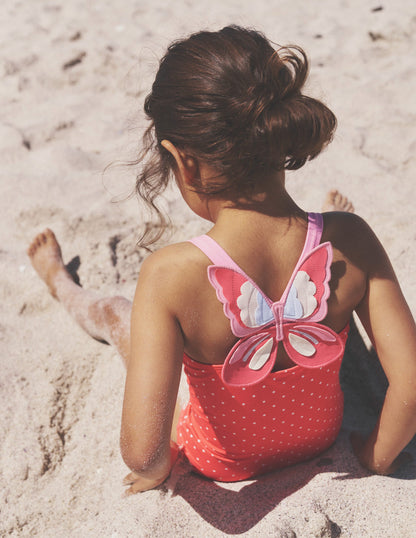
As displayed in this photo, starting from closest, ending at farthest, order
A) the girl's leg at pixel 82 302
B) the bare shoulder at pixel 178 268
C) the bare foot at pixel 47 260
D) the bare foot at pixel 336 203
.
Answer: the bare shoulder at pixel 178 268 < the girl's leg at pixel 82 302 < the bare foot at pixel 47 260 < the bare foot at pixel 336 203

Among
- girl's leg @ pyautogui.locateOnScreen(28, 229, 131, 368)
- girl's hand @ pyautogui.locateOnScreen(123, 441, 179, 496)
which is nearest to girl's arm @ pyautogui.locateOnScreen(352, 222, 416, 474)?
girl's hand @ pyautogui.locateOnScreen(123, 441, 179, 496)

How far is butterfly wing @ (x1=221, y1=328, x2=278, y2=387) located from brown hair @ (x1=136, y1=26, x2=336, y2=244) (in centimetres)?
34

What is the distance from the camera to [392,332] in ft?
4.42

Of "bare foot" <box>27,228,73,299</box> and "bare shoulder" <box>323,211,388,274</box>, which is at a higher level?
"bare shoulder" <box>323,211,388,274</box>

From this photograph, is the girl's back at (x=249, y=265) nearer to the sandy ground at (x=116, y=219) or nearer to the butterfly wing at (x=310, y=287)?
the butterfly wing at (x=310, y=287)

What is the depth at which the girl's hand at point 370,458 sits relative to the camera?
1.50 metres

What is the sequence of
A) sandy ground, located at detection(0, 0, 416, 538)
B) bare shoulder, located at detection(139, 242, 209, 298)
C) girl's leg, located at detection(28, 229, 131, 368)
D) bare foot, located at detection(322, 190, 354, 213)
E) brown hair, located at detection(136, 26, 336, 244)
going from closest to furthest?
brown hair, located at detection(136, 26, 336, 244), bare shoulder, located at detection(139, 242, 209, 298), sandy ground, located at detection(0, 0, 416, 538), girl's leg, located at detection(28, 229, 131, 368), bare foot, located at detection(322, 190, 354, 213)

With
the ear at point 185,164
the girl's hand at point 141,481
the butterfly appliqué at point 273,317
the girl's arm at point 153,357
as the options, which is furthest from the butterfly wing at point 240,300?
the girl's hand at point 141,481

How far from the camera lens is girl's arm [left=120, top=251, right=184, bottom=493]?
1216 millimetres

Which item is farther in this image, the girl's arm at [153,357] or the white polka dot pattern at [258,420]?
the white polka dot pattern at [258,420]

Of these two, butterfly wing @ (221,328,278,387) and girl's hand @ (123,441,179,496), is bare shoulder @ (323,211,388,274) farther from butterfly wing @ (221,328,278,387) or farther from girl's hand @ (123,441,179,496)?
girl's hand @ (123,441,179,496)

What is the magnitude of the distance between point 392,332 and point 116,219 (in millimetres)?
1650

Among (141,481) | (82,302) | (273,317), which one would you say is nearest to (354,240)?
(273,317)

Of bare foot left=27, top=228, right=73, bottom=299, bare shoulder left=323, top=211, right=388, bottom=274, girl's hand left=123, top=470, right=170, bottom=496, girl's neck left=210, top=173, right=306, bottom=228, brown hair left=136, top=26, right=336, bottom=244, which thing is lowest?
bare foot left=27, top=228, right=73, bottom=299
